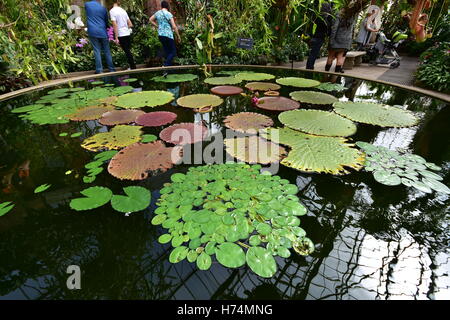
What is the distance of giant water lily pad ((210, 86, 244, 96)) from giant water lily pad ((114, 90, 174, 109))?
0.59m

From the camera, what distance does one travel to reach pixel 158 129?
2.04 m

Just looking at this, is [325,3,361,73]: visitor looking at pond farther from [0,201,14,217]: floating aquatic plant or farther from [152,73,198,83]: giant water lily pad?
[0,201,14,217]: floating aquatic plant

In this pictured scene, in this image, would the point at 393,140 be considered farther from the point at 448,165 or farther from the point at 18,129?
the point at 18,129

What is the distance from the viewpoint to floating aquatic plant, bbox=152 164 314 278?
0.95 m

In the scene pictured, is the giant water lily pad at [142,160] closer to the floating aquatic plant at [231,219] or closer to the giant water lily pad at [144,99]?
the floating aquatic plant at [231,219]

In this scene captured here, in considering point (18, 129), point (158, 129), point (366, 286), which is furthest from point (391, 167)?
point (18, 129)

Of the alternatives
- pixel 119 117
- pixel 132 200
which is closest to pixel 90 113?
pixel 119 117

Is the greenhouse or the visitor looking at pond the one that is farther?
the visitor looking at pond

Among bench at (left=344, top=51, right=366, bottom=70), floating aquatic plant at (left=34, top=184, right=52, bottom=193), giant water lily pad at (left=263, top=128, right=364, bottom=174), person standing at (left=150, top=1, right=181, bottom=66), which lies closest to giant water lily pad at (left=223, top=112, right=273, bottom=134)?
giant water lily pad at (left=263, top=128, right=364, bottom=174)

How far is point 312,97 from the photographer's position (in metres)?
2.76

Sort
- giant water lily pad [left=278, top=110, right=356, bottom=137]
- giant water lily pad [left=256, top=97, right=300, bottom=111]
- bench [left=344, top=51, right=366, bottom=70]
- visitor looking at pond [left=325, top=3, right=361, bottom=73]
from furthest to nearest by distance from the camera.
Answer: bench [left=344, top=51, right=366, bottom=70]
visitor looking at pond [left=325, top=3, right=361, bottom=73]
giant water lily pad [left=256, top=97, right=300, bottom=111]
giant water lily pad [left=278, top=110, right=356, bottom=137]

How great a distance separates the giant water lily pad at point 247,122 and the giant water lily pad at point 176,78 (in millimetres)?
1722

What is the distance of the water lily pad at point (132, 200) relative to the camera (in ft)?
3.93

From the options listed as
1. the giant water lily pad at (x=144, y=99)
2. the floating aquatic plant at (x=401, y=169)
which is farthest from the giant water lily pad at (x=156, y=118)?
the floating aquatic plant at (x=401, y=169)
